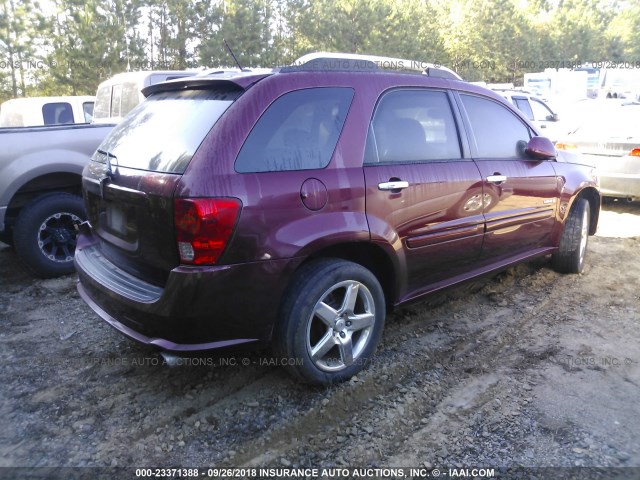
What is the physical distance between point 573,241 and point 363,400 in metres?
2.95

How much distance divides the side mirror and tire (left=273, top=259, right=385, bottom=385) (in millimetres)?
1878

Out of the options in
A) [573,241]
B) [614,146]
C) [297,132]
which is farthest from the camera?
[614,146]

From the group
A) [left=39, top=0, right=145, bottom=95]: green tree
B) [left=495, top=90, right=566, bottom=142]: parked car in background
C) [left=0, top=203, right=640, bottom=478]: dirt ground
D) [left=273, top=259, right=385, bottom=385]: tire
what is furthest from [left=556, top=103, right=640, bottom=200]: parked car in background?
[left=39, top=0, right=145, bottom=95]: green tree

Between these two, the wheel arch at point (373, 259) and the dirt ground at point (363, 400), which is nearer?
the dirt ground at point (363, 400)

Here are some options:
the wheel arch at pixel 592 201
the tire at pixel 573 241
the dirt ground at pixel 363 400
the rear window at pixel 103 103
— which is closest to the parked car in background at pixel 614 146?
the wheel arch at pixel 592 201

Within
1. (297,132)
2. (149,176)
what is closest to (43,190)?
(149,176)

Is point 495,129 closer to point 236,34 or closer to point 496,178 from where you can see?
point 496,178

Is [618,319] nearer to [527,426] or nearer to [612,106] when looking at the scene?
[527,426]

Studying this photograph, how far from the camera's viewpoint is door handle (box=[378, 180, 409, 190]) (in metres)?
3.05

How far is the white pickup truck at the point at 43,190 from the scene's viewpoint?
4.59 m

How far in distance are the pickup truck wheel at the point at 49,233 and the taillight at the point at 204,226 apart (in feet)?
9.70

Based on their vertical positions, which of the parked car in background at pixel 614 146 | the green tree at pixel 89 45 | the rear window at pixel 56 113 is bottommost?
the parked car in background at pixel 614 146

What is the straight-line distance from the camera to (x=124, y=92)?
730 centimetres

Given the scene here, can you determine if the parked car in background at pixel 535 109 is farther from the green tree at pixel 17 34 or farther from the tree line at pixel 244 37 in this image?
the green tree at pixel 17 34
